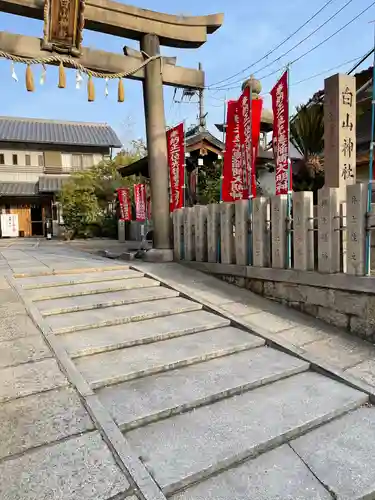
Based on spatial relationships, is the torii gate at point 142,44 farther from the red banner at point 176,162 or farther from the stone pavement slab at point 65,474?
the stone pavement slab at point 65,474

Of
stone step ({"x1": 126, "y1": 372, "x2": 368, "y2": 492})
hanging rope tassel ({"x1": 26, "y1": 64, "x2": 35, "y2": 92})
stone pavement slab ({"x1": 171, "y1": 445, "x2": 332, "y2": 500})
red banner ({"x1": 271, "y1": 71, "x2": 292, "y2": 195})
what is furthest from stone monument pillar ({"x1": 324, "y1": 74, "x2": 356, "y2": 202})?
hanging rope tassel ({"x1": 26, "y1": 64, "x2": 35, "y2": 92})

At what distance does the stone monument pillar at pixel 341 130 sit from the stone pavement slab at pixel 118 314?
253 centimetres

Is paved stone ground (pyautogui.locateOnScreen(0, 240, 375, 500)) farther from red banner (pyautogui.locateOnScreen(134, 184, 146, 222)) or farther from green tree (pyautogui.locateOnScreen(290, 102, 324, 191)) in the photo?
red banner (pyautogui.locateOnScreen(134, 184, 146, 222))

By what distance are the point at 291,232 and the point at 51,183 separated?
69.9 ft

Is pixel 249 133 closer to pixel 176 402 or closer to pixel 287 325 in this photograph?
pixel 287 325

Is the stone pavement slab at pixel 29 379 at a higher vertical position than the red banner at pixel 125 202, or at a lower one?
lower

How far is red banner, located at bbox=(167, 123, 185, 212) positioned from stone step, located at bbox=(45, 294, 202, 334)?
291 cm

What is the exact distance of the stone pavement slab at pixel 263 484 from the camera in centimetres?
212

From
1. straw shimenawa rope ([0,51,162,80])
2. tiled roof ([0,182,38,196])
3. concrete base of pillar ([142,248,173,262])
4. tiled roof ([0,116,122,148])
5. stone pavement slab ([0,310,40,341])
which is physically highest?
tiled roof ([0,116,122,148])

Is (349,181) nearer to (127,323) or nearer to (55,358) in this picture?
(127,323)

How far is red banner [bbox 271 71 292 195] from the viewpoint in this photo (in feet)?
17.0

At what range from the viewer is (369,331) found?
4.19 m

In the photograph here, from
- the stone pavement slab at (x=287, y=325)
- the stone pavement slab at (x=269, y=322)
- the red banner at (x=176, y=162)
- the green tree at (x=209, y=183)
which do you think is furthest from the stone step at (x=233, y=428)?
the green tree at (x=209, y=183)

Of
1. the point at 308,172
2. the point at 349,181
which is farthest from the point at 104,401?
the point at 308,172
